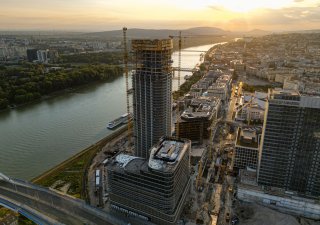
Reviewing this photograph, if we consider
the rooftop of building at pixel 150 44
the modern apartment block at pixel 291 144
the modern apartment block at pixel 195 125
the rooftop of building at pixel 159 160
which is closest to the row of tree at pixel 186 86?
the modern apartment block at pixel 195 125

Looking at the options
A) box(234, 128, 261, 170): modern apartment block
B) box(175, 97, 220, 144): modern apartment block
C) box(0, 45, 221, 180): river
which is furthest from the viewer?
box(175, 97, 220, 144): modern apartment block

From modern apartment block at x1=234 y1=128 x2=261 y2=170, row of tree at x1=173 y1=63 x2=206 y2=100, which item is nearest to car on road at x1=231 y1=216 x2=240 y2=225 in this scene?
modern apartment block at x1=234 y1=128 x2=261 y2=170

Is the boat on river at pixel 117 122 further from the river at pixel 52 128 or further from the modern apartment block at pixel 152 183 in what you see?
the modern apartment block at pixel 152 183

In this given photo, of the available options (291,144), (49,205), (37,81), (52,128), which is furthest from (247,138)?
(37,81)

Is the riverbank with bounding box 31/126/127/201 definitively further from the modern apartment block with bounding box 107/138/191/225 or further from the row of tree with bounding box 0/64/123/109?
the row of tree with bounding box 0/64/123/109

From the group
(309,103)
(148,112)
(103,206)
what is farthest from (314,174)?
(103,206)

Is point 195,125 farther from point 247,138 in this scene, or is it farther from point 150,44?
point 150,44
